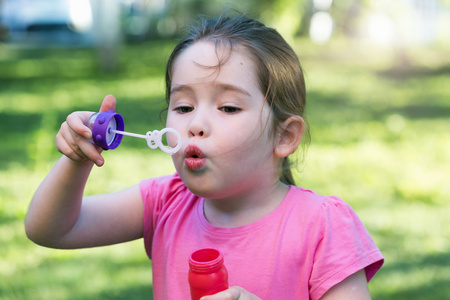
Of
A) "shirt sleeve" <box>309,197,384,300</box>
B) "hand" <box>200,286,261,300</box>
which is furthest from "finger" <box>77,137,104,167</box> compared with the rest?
"shirt sleeve" <box>309,197,384,300</box>

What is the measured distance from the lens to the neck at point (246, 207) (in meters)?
1.69

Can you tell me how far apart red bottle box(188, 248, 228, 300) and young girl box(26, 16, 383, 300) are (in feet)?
0.35

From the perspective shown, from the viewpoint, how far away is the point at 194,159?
1.53 metres

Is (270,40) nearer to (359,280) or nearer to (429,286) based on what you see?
(359,280)

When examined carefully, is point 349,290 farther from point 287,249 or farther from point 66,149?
point 66,149

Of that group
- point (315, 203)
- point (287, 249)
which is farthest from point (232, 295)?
point (315, 203)

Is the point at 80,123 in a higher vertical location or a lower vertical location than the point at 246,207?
higher

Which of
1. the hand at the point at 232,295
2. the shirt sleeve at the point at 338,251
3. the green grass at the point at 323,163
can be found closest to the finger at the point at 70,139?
the hand at the point at 232,295

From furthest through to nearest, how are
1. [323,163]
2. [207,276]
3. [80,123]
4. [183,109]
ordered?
1. [323,163]
2. [183,109]
3. [80,123]
4. [207,276]

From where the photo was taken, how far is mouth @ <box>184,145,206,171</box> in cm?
153

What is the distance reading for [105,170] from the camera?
5039mm

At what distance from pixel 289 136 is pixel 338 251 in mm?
362

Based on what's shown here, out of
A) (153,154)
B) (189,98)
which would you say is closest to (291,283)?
(189,98)

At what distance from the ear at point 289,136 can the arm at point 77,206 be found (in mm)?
467
